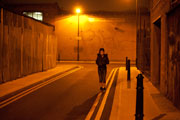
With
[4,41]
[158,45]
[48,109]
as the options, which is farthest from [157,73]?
[4,41]

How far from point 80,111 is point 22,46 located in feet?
27.4

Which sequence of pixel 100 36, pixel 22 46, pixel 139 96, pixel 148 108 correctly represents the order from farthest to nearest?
pixel 100 36 → pixel 22 46 → pixel 148 108 → pixel 139 96

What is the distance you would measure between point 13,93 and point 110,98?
12.1 feet

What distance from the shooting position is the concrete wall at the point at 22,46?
12375 millimetres

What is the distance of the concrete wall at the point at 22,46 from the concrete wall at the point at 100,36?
17.2 m

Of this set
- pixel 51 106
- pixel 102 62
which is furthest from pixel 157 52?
pixel 51 106

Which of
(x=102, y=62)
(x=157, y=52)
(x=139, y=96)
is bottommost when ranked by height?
(x=139, y=96)

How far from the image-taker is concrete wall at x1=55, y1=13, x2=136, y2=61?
3617 cm

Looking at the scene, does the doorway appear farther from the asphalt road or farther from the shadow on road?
the shadow on road

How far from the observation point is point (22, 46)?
14422mm

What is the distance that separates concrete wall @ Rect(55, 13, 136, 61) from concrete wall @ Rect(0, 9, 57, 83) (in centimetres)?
1717

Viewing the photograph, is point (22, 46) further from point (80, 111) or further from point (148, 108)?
point (148, 108)

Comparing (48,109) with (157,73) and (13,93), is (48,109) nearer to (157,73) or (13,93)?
(13,93)

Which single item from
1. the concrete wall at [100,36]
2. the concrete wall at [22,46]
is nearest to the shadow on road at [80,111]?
the concrete wall at [22,46]
